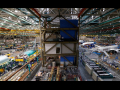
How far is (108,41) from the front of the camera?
29.1m

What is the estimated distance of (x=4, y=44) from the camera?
30031mm

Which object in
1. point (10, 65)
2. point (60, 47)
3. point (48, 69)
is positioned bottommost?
point (10, 65)
